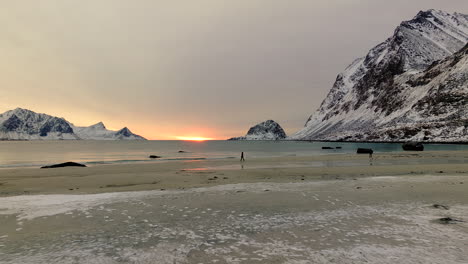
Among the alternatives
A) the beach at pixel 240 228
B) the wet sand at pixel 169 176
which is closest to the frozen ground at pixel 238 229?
the beach at pixel 240 228

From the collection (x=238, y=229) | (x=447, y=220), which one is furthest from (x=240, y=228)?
(x=447, y=220)

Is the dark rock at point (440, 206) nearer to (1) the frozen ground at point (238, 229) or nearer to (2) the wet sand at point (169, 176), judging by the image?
(1) the frozen ground at point (238, 229)

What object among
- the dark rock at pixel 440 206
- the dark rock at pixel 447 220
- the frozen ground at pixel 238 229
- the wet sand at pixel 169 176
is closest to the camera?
the frozen ground at pixel 238 229

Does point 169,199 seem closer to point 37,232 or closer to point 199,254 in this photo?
point 37,232

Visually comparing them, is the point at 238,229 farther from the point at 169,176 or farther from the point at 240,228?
the point at 169,176

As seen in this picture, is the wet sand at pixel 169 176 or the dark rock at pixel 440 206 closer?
the dark rock at pixel 440 206

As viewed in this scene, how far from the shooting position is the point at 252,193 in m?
16.8

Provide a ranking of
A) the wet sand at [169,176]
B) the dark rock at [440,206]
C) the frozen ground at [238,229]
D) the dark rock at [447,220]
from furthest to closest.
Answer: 1. the wet sand at [169,176]
2. the dark rock at [440,206]
3. the dark rock at [447,220]
4. the frozen ground at [238,229]

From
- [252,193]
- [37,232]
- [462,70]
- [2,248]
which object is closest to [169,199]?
[252,193]

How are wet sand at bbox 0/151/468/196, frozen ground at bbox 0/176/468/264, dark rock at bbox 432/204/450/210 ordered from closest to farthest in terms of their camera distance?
frozen ground at bbox 0/176/468/264
dark rock at bbox 432/204/450/210
wet sand at bbox 0/151/468/196

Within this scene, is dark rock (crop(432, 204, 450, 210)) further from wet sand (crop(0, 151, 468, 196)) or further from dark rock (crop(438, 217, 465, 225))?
wet sand (crop(0, 151, 468, 196))

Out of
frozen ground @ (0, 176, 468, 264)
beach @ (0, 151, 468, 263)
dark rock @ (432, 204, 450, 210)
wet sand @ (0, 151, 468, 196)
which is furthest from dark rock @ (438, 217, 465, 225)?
wet sand @ (0, 151, 468, 196)

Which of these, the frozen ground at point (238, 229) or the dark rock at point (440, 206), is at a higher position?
the dark rock at point (440, 206)

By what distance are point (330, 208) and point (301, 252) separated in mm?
5659
